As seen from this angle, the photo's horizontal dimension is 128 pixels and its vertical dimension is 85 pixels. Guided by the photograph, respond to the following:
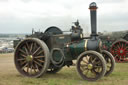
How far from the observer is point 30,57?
779 cm

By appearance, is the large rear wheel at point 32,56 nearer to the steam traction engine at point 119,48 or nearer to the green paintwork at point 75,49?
the green paintwork at point 75,49

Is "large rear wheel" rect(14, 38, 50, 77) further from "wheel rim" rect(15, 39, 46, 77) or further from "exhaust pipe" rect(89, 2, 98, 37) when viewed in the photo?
"exhaust pipe" rect(89, 2, 98, 37)

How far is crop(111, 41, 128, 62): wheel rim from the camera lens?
48.0 feet

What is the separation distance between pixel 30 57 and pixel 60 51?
1.16 meters

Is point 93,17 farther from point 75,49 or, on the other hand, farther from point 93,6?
point 75,49

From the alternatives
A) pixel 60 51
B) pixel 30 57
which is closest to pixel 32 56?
pixel 30 57

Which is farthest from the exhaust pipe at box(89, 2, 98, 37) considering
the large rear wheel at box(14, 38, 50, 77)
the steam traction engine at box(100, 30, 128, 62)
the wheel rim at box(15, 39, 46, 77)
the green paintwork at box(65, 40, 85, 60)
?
the steam traction engine at box(100, 30, 128, 62)

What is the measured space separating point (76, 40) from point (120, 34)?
981 cm

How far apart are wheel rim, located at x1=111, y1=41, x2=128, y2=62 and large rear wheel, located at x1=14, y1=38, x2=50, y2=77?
27.9ft

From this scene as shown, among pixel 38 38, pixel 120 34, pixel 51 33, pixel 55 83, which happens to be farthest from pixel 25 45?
pixel 120 34

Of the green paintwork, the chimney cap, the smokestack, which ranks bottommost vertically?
the green paintwork

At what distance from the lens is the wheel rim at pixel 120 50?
14.6 metres

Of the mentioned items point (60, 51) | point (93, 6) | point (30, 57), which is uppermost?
point (93, 6)

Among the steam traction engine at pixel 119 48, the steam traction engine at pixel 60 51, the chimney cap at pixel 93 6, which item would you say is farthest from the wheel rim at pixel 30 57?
the steam traction engine at pixel 119 48
